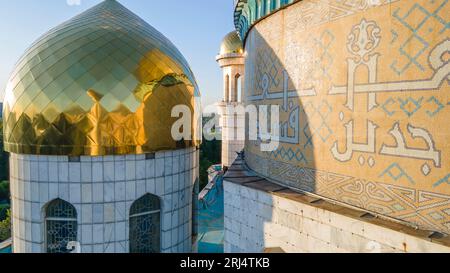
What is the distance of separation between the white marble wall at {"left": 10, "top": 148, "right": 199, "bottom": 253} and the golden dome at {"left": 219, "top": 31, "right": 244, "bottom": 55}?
10.3 m

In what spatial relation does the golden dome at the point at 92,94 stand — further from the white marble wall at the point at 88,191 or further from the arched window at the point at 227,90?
the arched window at the point at 227,90

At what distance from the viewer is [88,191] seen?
5.93 meters

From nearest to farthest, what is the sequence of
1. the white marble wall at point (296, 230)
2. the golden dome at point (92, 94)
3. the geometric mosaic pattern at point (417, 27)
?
the geometric mosaic pattern at point (417, 27) < the white marble wall at point (296, 230) < the golden dome at point (92, 94)

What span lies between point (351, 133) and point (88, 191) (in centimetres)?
482

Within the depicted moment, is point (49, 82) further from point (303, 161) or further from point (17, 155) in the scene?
point (303, 161)

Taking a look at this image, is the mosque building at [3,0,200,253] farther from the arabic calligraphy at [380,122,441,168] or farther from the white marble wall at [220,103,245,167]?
the white marble wall at [220,103,245,167]

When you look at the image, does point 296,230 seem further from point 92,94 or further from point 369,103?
point 92,94

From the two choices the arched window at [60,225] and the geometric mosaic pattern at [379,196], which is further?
the arched window at [60,225]

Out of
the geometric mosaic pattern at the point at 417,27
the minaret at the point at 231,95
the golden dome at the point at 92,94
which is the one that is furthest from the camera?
the minaret at the point at 231,95

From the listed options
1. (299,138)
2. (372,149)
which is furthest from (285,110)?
(372,149)

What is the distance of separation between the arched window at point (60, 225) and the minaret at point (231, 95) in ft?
33.8

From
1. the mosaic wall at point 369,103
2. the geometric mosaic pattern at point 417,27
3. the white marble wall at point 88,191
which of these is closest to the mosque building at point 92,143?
the white marble wall at point 88,191

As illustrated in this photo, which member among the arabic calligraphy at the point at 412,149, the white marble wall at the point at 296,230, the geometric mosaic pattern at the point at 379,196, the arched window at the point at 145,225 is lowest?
the arched window at the point at 145,225

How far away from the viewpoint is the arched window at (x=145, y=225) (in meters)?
6.45
